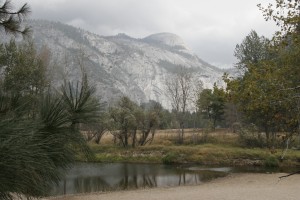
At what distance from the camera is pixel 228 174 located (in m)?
27.2

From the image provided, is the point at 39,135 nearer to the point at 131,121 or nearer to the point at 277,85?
the point at 277,85

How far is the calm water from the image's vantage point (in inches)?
893

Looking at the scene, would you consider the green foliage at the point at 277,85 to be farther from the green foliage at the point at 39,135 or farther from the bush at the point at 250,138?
the bush at the point at 250,138

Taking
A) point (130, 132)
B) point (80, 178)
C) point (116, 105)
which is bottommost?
point (80, 178)

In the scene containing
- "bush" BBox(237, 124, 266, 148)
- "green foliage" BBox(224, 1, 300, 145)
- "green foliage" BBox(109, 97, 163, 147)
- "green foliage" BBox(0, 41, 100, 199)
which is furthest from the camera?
"green foliage" BBox(109, 97, 163, 147)

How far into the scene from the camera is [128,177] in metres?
26.8

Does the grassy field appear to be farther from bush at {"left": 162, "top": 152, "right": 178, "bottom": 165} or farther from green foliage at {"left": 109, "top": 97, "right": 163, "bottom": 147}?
green foliage at {"left": 109, "top": 97, "right": 163, "bottom": 147}

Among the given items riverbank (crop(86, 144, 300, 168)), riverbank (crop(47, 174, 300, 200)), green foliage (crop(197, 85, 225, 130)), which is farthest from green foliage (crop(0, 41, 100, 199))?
green foliage (crop(197, 85, 225, 130))

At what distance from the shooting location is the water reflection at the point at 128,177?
74.3 ft

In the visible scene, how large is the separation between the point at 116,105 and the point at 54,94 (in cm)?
4149

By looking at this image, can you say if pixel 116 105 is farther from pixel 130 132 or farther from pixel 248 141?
pixel 248 141

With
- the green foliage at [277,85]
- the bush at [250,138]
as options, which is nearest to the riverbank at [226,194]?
the green foliage at [277,85]

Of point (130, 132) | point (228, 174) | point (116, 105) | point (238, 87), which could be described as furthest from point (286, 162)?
point (238, 87)

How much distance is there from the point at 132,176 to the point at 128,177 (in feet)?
1.89
